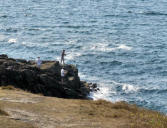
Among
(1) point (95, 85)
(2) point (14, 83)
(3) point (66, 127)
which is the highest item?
(3) point (66, 127)

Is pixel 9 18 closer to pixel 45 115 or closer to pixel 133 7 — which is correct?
pixel 133 7

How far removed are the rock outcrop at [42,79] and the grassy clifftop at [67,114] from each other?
392 inches

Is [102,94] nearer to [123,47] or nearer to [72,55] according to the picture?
[72,55]

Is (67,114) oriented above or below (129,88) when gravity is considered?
above

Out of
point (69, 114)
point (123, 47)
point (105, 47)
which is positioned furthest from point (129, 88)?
point (69, 114)

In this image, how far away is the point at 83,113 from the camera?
23031 mm

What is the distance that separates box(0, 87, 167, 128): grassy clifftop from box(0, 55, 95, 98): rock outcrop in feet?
32.7

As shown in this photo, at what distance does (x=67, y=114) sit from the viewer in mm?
22359

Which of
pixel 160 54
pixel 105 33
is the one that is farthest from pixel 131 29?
pixel 160 54

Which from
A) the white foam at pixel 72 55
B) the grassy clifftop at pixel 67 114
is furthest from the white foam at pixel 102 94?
the grassy clifftop at pixel 67 114

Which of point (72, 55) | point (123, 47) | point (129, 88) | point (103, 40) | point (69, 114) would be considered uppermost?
point (69, 114)

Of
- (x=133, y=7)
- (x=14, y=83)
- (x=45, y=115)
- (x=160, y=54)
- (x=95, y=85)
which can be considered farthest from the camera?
(x=133, y=7)

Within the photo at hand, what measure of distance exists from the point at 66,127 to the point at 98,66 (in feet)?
139

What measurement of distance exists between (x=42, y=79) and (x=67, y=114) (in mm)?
17033
